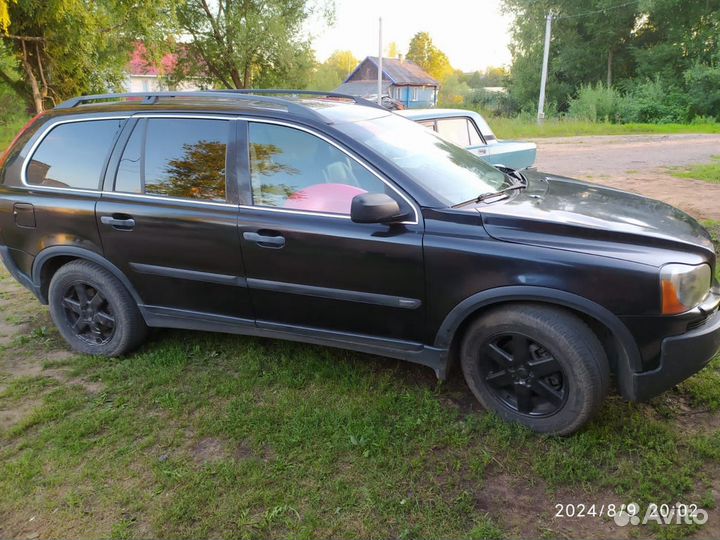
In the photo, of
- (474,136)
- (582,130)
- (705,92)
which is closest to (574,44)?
(705,92)

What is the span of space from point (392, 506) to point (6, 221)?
11.7 feet

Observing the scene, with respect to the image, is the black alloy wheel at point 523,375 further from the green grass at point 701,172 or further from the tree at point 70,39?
the tree at point 70,39

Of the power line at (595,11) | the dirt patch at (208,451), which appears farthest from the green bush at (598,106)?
the dirt patch at (208,451)

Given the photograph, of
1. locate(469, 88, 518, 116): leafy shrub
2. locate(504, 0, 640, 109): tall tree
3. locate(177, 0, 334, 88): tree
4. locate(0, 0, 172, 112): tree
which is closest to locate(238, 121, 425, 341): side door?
locate(0, 0, 172, 112): tree

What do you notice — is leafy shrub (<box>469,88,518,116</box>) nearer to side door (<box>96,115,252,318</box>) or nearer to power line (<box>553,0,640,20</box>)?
power line (<box>553,0,640,20</box>)

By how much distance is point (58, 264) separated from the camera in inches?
167

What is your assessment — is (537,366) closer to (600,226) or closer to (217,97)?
(600,226)

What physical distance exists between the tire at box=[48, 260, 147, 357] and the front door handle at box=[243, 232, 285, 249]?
121cm

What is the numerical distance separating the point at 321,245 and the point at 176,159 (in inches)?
49.3

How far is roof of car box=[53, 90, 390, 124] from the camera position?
3.56m

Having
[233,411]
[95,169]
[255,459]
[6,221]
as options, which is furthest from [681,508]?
[6,221]

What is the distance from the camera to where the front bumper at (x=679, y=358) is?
2695 millimetres

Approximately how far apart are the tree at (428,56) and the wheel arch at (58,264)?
82.7 metres

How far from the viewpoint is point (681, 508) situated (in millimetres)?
2514
